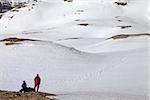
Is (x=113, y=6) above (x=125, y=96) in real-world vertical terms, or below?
below

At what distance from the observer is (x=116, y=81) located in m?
28.7

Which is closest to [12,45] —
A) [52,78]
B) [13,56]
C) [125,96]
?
[13,56]

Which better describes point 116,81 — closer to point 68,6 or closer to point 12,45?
point 12,45

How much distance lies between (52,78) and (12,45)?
1561cm

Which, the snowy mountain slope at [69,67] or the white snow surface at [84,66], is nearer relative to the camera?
the white snow surface at [84,66]

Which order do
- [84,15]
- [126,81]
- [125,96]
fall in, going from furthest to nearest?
[84,15], [126,81], [125,96]

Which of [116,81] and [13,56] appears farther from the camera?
[13,56]

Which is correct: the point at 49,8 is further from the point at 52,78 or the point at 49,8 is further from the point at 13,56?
the point at 52,78

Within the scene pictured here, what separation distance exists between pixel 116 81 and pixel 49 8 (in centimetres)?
7879

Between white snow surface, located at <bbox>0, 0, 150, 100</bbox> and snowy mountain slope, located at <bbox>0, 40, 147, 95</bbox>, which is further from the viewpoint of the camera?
snowy mountain slope, located at <bbox>0, 40, 147, 95</bbox>

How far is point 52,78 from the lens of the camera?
104 feet

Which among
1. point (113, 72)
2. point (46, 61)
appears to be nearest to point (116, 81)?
point (113, 72)

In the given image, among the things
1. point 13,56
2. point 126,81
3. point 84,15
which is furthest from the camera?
point 84,15

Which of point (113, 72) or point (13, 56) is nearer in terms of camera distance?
point (113, 72)
